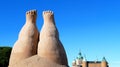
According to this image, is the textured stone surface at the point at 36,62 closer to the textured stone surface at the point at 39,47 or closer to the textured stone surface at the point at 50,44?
the textured stone surface at the point at 39,47

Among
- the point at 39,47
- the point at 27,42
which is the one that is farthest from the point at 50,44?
the point at 27,42

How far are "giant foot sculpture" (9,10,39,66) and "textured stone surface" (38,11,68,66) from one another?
0.55 metres

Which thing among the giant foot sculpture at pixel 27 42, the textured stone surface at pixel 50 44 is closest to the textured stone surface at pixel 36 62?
the textured stone surface at pixel 50 44

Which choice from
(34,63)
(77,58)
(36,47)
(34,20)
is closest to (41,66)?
(34,63)

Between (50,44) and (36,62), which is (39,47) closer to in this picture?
(50,44)

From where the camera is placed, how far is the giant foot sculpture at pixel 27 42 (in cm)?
2005

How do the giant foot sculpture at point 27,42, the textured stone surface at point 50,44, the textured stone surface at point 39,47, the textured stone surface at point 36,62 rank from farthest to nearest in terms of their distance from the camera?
the giant foot sculpture at point 27,42, the textured stone surface at point 50,44, the textured stone surface at point 39,47, the textured stone surface at point 36,62

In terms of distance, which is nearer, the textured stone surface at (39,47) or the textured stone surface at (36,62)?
the textured stone surface at (36,62)

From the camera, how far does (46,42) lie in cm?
1972

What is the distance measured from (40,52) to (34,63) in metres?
0.92

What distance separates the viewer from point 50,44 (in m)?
19.6

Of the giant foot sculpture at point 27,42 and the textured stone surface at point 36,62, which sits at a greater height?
the giant foot sculpture at point 27,42

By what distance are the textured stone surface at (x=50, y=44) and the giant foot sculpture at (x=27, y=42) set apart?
55 cm

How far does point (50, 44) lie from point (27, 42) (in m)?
1.67
